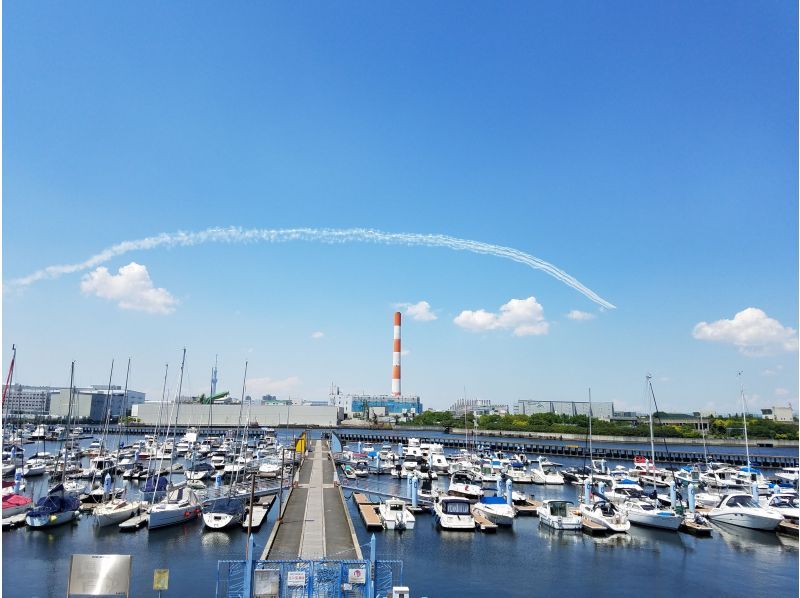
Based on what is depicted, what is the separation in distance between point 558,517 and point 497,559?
974 cm

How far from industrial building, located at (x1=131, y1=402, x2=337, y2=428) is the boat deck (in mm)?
122576

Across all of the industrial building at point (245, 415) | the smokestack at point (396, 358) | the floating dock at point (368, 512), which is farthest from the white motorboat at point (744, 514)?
the industrial building at point (245, 415)

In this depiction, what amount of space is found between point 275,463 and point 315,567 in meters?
50.0

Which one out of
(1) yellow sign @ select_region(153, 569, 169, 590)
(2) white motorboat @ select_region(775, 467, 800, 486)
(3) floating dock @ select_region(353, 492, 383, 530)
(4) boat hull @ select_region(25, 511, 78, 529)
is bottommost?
(4) boat hull @ select_region(25, 511, 78, 529)

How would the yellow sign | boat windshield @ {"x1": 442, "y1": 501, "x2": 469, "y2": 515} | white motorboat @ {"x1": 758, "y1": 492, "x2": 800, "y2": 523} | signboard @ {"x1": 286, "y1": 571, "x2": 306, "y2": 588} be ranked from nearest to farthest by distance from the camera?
the yellow sign → signboard @ {"x1": 286, "y1": 571, "x2": 306, "y2": 588} → boat windshield @ {"x1": 442, "y1": 501, "x2": 469, "y2": 515} → white motorboat @ {"x1": 758, "y1": 492, "x2": 800, "y2": 523}

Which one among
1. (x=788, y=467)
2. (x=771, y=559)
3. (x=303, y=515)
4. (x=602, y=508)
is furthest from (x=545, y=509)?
(x=788, y=467)

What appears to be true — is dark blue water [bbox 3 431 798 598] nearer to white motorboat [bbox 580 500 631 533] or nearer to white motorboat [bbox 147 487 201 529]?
white motorboat [bbox 147 487 201 529]

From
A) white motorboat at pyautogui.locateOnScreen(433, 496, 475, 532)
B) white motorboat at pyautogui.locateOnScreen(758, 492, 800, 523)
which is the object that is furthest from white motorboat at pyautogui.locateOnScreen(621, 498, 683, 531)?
white motorboat at pyautogui.locateOnScreen(433, 496, 475, 532)

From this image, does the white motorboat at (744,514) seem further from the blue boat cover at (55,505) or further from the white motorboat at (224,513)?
the blue boat cover at (55,505)

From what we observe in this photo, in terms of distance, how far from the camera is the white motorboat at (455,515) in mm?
40562

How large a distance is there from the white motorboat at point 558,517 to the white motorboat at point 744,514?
1330 centimetres

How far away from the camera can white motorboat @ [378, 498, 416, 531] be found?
40.2 metres

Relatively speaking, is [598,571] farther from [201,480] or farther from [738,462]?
[738,462]

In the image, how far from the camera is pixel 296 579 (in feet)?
65.1
